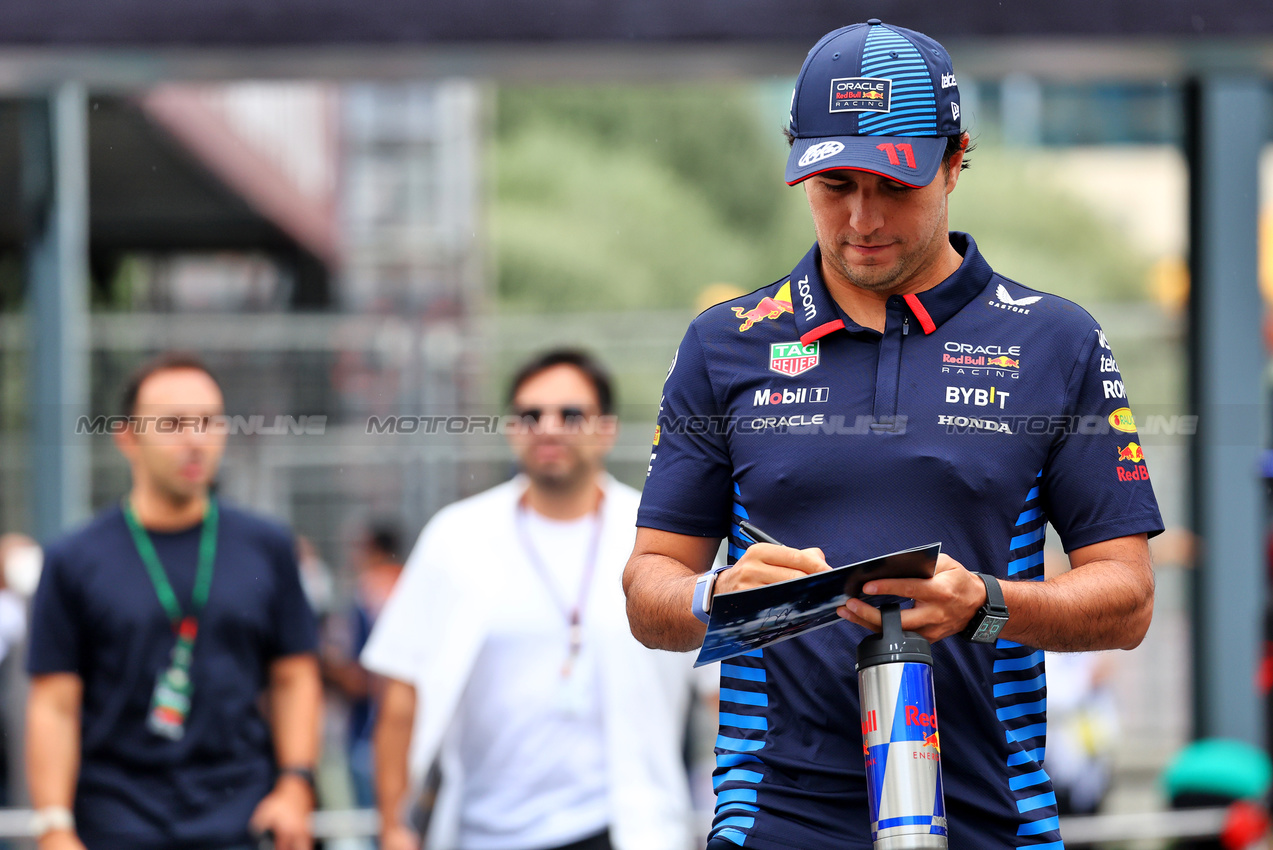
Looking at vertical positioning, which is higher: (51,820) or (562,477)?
(562,477)

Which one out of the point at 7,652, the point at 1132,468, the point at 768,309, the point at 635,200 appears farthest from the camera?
the point at 635,200

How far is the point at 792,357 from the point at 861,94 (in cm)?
35

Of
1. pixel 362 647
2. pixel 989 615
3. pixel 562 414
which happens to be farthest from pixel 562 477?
pixel 362 647

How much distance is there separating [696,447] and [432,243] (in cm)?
1660

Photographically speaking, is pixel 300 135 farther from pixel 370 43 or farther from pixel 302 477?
pixel 370 43

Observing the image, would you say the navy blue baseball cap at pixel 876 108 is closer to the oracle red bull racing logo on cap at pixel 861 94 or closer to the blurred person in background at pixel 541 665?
the oracle red bull racing logo on cap at pixel 861 94

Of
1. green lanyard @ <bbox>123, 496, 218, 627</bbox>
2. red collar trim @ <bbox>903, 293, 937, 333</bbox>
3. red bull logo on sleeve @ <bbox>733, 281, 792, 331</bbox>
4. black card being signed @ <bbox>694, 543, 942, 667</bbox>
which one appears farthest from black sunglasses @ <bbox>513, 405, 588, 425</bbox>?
black card being signed @ <bbox>694, 543, 942, 667</bbox>

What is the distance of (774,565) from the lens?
1753 millimetres

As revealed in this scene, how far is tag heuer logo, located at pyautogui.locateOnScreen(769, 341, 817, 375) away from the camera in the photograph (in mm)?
1992

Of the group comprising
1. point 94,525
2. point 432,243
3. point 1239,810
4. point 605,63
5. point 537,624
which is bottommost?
point 1239,810

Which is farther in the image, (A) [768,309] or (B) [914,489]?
(A) [768,309]

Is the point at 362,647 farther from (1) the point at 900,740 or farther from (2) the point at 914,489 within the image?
(1) the point at 900,740

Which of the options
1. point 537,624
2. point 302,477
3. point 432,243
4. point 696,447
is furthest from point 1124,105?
point 696,447

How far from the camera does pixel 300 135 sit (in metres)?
16.7
